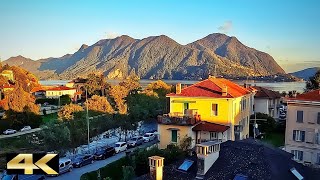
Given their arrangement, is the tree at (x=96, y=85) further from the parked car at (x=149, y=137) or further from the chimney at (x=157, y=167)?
the chimney at (x=157, y=167)

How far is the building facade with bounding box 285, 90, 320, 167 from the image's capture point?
2997cm

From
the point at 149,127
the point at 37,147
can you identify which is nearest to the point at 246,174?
the point at 37,147

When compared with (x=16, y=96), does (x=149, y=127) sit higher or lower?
lower

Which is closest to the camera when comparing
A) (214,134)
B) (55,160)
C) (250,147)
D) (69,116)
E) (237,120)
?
(55,160)

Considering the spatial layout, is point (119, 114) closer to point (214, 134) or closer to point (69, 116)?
point (69, 116)

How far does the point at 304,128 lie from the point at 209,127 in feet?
26.8

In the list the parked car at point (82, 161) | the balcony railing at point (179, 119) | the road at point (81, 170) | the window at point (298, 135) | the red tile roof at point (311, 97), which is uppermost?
the red tile roof at point (311, 97)

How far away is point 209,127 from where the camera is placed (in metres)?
29.6

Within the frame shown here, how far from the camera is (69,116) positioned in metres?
43.2

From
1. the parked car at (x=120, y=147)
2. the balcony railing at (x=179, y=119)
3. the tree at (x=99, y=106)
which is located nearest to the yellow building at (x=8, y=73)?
the tree at (x=99, y=106)

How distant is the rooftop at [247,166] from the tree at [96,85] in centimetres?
7195

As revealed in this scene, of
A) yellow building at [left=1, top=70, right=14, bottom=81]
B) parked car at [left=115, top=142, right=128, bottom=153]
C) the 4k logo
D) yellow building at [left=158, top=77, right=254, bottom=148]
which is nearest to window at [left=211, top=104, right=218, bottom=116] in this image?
yellow building at [left=158, top=77, right=254, bottom=148]

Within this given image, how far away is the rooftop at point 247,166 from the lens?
54.0ft

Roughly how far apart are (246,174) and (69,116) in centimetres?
3064
